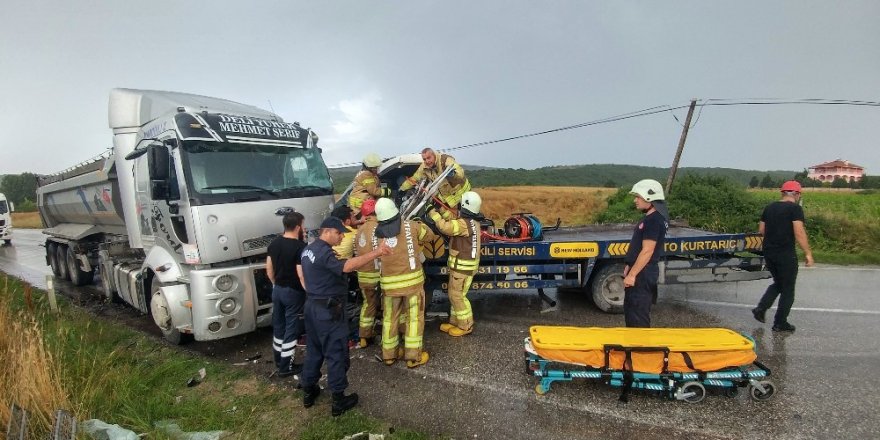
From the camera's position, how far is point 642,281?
3.97 metres

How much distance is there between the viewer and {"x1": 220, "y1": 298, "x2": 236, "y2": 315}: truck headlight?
15.3 feet

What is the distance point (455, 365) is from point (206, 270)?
2.85 meters

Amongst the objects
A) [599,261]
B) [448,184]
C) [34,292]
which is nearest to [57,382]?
[448,184]

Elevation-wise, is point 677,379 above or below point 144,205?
below

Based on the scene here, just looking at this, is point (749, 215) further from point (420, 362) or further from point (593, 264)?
point (420, 362)

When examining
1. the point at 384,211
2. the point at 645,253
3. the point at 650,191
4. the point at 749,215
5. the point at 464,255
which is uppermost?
the point at 650,191

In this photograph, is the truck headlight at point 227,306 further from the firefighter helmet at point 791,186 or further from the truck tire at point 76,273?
the truck tire at point 76,273

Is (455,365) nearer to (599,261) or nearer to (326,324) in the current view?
(326,324)

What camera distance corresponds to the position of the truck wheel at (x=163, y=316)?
500cm

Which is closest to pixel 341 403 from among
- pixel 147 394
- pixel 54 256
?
pixel 147 394

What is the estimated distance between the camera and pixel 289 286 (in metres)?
4.25

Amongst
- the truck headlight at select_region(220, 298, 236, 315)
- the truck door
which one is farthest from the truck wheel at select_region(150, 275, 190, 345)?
the truck headlight at select_region(220, 298, 236, 315)

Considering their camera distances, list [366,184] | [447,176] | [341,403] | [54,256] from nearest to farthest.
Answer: [341,403] < [447,176] < [366,184] < [54,256]

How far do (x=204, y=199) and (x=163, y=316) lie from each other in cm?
157
